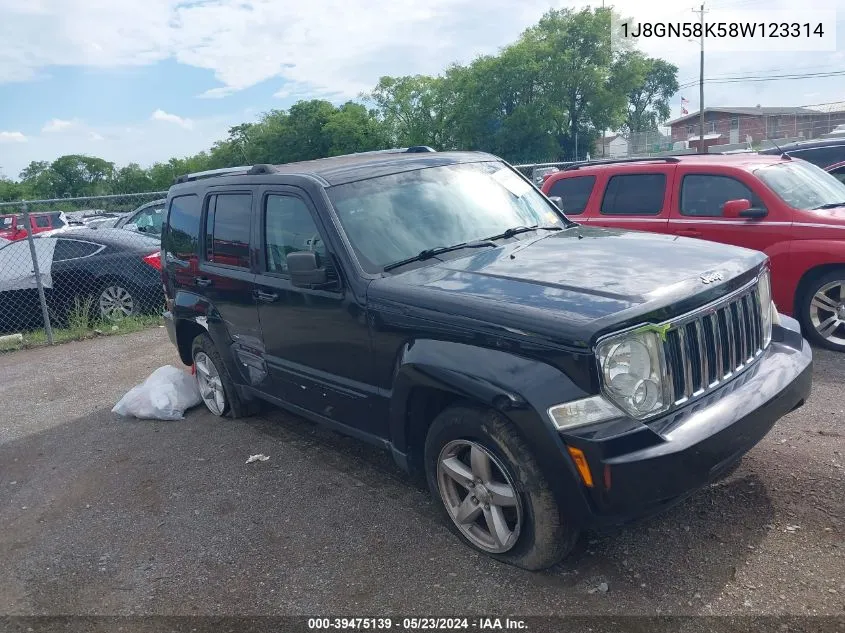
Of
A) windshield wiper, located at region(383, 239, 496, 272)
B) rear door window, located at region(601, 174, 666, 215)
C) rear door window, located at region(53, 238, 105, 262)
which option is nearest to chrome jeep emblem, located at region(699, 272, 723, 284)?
windshield wiper, located at region(383, 239, 496, 272)

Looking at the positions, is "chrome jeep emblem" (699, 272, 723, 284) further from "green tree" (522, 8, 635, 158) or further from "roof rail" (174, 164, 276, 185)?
"green tree" (522, 8, 635, 158)

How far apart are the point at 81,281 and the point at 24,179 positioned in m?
94.7

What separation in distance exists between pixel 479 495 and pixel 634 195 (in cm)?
501

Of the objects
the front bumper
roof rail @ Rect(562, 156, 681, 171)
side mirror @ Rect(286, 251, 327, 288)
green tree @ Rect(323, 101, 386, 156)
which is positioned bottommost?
the front bumper

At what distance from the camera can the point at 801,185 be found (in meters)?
6.81

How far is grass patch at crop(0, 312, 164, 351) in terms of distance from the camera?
31.6 feet

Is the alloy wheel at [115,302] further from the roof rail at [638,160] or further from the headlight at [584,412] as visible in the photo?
the headlight at [584,412]

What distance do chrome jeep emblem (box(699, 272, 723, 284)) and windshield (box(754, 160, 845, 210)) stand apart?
149 inches

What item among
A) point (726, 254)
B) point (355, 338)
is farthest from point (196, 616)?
point (726, 254)

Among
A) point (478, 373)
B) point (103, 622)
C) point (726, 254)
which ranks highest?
point (726, 254)

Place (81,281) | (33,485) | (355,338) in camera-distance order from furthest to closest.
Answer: (81,281), (33,485), (355,338)

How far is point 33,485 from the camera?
5.07 m

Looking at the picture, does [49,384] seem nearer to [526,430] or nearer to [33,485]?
[33,485]

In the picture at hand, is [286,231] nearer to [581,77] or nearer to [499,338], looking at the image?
[499,338]
